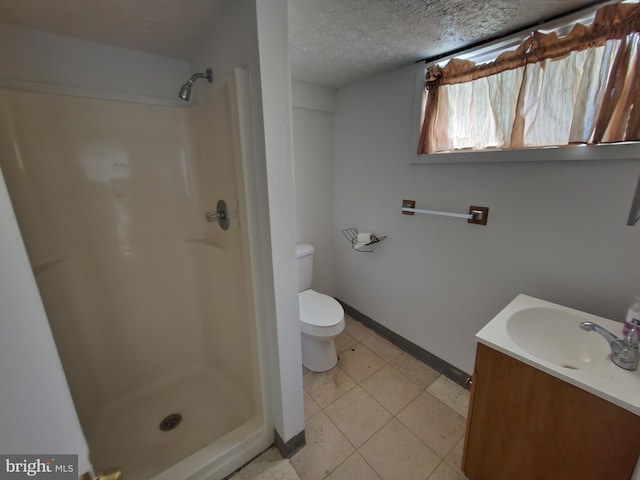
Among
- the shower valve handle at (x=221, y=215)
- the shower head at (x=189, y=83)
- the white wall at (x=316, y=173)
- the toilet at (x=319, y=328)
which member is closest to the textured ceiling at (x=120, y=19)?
the shower head at (x=189, y=83)

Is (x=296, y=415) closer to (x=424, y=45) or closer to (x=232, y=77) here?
(x=232, y=77)

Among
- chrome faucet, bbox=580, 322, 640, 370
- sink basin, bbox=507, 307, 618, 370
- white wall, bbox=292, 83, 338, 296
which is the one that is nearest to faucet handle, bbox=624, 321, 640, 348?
chrome faucet, bbox=580, 322, 640, 370

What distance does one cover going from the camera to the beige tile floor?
1.26m

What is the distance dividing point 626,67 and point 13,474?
1.90 metres

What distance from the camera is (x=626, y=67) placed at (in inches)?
38.8

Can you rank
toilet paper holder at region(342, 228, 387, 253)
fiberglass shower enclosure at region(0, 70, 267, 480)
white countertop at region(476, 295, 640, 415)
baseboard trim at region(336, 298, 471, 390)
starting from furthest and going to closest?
toilet paper holder at region(342, 228, 387, 253)
baseboard trim at region(336, 298, 471, 390)
fiberglass shower enclosure at region(0, 70, 267, 480)
white countertop at region(476, 295, 640, 415)

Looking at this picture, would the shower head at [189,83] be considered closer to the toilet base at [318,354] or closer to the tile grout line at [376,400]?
the toilet base at [318,354]

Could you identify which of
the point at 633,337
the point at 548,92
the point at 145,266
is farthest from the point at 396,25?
the point at 145,266

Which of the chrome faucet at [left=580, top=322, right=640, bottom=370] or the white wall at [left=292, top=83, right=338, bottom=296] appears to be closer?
the chrome faucet at [left=580, top=322, right=640, bottom=370]

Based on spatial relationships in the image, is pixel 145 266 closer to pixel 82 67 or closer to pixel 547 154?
pixel 82 67

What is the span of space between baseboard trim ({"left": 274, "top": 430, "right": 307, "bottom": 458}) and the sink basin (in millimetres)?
1098

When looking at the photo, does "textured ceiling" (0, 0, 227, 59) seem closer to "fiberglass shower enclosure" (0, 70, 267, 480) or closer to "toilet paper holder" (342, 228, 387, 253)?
"fiberglass shower enclosure" (0, 70, 267, 480)
